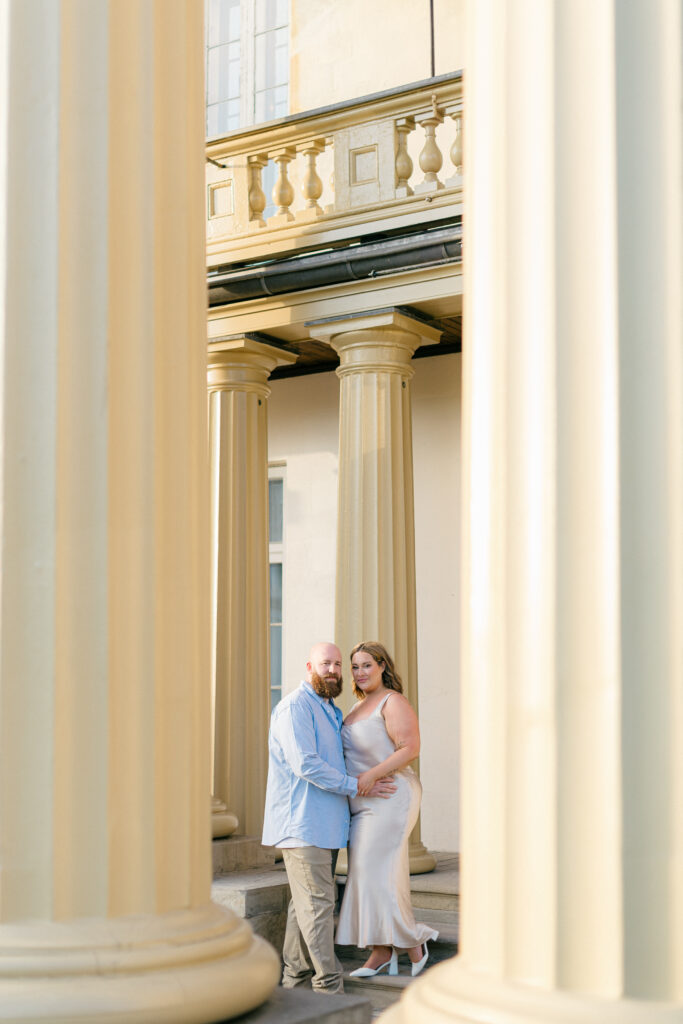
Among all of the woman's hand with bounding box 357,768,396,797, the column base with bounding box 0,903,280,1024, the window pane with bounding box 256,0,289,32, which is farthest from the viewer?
the window pane with bounding box 256,0,289,32

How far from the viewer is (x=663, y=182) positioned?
205 cm

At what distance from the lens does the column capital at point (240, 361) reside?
9.68 m

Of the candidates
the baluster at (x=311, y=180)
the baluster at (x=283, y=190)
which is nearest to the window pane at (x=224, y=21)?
the baluster at (x=283, y=190)

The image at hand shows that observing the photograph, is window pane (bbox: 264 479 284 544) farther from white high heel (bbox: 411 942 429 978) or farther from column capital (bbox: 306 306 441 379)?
white high heel (bbox: 411 942 429 978)

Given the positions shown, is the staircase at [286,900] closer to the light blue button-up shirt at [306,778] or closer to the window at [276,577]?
the light blue button-up shirt at [306,778]

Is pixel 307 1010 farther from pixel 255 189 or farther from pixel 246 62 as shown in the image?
pixel 246 62

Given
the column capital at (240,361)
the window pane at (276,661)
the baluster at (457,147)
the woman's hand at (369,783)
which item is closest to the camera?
the woman's hand at (369,783)

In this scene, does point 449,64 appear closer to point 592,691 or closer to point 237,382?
point 237,382

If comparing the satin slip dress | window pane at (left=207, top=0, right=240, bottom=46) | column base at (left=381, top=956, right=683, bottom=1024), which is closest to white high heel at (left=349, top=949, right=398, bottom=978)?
the satin slip dress

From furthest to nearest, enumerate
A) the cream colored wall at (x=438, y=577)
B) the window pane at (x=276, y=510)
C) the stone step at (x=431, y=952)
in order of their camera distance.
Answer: the window pane at (x=276, y=510) < the cream colored wall at (x=438, y=577) < the stone step at (x=431, y=952)

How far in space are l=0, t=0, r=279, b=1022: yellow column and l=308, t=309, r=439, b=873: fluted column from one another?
19.1 ft

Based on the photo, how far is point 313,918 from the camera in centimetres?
624

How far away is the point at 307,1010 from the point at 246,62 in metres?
11.3

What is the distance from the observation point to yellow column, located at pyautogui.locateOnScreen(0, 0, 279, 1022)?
2.66 meters
